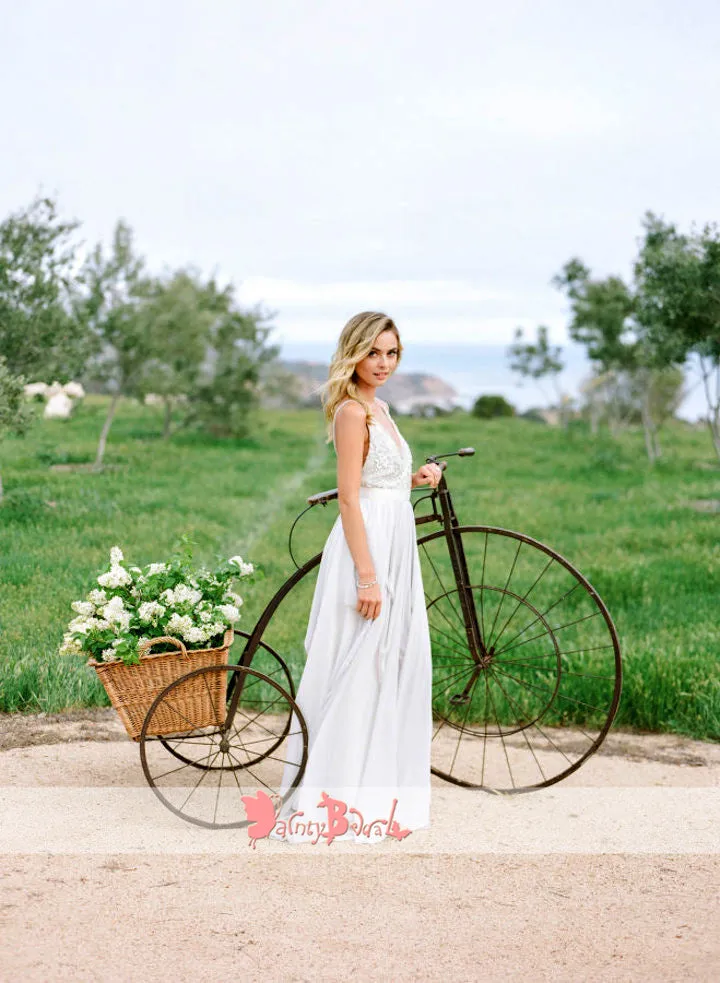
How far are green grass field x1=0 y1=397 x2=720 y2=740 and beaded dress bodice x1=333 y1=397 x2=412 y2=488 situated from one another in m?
2.28

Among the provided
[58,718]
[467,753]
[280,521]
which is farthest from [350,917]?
[280,521]

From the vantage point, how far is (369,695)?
16.1 feet

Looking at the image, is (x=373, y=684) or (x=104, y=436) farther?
(x=104, y=436)

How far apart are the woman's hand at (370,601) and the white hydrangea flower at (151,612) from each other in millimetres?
835

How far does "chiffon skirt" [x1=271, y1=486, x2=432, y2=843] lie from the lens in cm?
486

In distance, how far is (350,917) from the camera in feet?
13.2

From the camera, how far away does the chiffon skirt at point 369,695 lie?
4855mm

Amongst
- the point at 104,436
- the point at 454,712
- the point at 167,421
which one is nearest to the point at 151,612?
the point at 454,712

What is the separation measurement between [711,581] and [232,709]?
6.31 metres

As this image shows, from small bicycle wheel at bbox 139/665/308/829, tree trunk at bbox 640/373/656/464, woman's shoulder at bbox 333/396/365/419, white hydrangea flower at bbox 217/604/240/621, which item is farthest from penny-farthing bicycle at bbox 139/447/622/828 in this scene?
tree trunk at bbox 640/373/656/464

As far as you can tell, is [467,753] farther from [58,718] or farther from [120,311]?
[120,311]

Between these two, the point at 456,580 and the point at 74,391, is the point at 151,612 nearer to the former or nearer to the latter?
the point at 456,580

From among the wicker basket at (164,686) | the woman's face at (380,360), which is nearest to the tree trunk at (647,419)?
the woman's face at (380,360)

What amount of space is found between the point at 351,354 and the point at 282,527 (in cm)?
909
